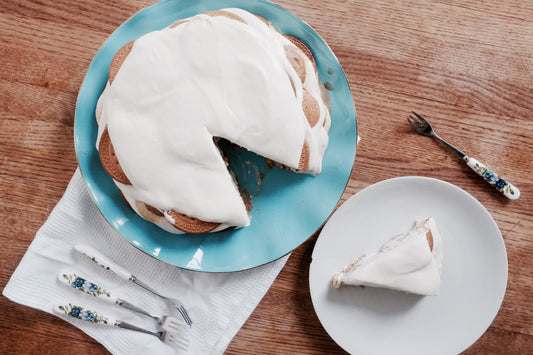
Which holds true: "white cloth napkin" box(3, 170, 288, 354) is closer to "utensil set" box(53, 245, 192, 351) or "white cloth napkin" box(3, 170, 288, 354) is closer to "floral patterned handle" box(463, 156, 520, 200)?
"utensil set" box(53, 245, 192, 351)

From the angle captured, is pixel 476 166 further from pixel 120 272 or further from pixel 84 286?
pixel 84 286

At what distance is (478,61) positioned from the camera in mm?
1204

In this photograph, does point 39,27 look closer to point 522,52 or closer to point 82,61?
point 82,61

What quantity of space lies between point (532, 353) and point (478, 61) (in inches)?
34.6

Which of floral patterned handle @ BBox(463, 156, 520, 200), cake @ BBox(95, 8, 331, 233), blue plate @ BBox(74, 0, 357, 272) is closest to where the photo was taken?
cake @ BBox(95, 8, 331, 233)

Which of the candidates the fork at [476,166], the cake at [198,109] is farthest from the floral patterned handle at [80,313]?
the fork at [476,166]

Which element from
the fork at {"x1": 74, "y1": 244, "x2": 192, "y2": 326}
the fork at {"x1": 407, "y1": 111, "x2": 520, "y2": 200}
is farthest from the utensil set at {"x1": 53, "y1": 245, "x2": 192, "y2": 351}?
the fork at {"x1": 407, "y1": 111, "x2": 520, "y2": 200}

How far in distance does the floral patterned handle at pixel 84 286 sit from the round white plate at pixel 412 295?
1.86 feet

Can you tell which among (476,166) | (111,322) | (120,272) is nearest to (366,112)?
(476,166)

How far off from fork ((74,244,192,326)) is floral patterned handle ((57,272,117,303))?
0.21ft

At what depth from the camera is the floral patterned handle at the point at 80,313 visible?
1147 millimetres

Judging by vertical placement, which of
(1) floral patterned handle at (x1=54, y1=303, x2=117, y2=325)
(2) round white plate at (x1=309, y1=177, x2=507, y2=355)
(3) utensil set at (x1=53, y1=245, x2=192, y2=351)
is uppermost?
(2) round white plate at (x1=309, y1=177, x2=507, y2=355)

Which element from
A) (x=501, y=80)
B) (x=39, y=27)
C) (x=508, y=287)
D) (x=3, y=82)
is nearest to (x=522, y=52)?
(x=501, y=80)

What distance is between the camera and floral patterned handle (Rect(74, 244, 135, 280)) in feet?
3.71
